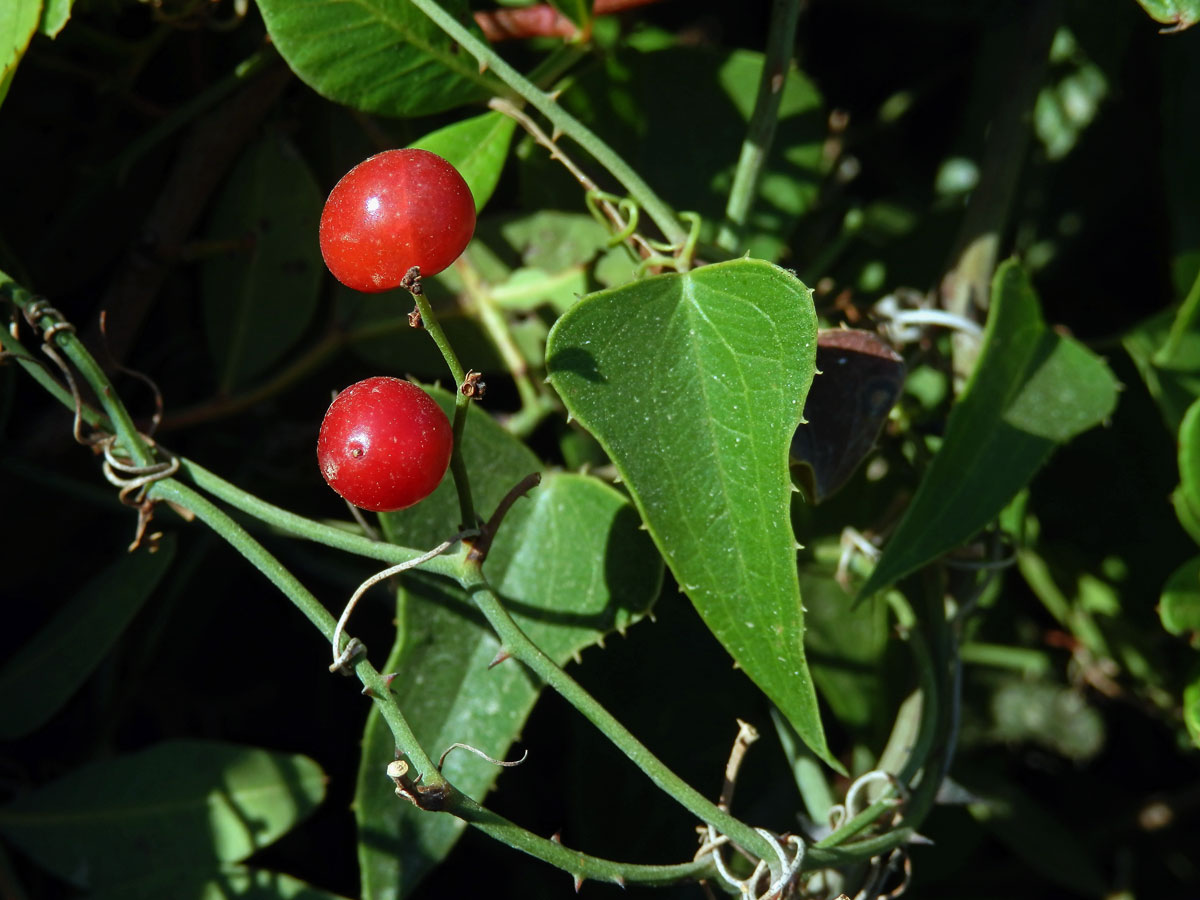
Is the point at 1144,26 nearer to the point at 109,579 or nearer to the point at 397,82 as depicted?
the point at 397,82

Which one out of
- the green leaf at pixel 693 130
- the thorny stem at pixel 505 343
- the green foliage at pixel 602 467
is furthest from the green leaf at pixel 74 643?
the green leaf at pixel 693 130

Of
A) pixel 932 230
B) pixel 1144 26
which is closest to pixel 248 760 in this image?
pixel 932 230

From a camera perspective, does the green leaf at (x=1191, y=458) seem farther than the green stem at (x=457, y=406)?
Yes

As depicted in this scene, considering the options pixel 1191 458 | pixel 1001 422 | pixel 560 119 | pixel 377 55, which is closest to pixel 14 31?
pixel 377 55

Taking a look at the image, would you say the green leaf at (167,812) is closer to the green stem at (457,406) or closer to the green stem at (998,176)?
the green stem at (457,406)

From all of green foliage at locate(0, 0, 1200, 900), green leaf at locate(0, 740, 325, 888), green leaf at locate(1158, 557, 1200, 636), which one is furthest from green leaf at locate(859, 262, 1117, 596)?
green leaf at locate(0, 740, 325, 888)

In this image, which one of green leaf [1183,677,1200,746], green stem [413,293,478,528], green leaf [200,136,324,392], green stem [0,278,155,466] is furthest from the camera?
green leaf [200,136,324,392]

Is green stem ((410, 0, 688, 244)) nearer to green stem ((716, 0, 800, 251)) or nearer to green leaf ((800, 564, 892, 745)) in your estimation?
green stem ((716, 0, 800, 251))
